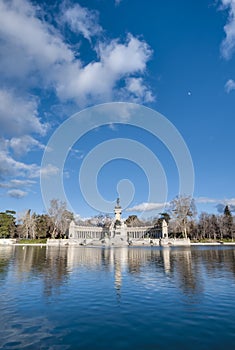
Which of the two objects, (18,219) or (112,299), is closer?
(112,299)

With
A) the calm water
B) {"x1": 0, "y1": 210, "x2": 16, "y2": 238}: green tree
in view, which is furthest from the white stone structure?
the calm water

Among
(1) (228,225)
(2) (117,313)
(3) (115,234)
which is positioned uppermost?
(1) (228,225)

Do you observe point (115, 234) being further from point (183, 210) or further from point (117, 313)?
point (117, 313)

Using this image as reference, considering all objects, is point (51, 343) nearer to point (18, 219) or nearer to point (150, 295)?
point (150, 295)

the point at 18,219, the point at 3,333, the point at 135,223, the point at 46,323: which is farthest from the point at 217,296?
the point at 135,223

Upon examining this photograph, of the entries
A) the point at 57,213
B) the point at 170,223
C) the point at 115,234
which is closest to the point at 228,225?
the point at 170,223

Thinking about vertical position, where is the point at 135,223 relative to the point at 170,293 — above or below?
above

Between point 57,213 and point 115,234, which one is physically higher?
point 57,213

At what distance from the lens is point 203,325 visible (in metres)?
8.92

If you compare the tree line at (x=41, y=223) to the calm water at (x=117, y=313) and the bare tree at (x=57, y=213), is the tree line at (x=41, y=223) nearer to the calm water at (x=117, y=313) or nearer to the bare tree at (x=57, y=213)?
the bare tree at (x=57, y=213)

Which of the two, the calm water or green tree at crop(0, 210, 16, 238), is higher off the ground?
green tree at crop(0, 210, 16, 238)

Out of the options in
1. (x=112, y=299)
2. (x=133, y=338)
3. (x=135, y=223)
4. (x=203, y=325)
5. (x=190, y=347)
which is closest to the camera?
(x=190, y=347)

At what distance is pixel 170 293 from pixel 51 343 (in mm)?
7787

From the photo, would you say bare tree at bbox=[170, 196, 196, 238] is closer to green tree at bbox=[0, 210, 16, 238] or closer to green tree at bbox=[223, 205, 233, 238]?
green tree at bbox=[223, 205, 233, 238]
